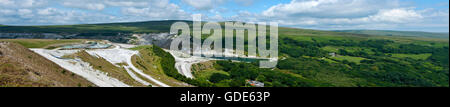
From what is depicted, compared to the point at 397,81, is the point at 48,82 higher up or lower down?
higher up

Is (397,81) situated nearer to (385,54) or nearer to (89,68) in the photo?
(385,54)

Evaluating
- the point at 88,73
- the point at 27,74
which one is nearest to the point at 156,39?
the point at 88,73

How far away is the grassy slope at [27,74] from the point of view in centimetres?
2069

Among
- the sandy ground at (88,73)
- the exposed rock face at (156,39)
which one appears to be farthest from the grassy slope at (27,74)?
the exposed rock face at (156,39)

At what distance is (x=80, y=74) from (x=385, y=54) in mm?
159899

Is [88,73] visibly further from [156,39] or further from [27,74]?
[156,39]

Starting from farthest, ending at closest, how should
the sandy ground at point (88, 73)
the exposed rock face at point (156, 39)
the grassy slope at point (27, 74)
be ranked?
the exposed rock face at point (156, 39) < the sandy ground at point (88, 73) < the grassy slope at point (27, 74)

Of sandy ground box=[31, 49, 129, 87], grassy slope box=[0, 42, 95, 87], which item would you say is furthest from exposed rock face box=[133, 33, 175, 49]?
grassy slope box=[0, 42, 95, 87]

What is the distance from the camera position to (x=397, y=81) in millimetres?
88438

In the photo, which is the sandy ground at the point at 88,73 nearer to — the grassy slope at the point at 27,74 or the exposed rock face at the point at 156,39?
the grassy slope at the point at 27,74

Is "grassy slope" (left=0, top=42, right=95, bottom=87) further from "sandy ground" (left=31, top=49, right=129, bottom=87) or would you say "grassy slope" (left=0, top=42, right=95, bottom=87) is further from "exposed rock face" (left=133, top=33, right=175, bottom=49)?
"exposed rock face" (left=133, top=33, right=175, bottom=49)

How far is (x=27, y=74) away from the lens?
73.7 ft

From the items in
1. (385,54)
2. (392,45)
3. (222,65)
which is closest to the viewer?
(222,65)
